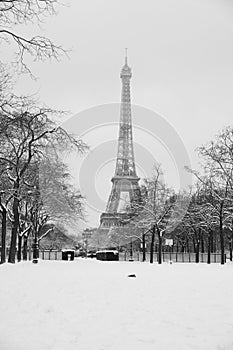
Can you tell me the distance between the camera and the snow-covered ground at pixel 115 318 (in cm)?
764

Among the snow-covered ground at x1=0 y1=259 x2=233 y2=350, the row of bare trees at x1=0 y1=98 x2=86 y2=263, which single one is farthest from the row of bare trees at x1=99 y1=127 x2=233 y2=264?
the snow-covered ground at x1=0 y1=259 x2=233 y2=350

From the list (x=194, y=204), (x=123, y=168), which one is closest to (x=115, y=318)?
(x=194, y=204)

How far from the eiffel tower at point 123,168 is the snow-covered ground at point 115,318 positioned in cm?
6763

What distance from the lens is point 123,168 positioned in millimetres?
93188

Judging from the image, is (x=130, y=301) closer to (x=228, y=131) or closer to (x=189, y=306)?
(x=189, y=306)

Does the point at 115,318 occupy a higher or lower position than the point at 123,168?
lower

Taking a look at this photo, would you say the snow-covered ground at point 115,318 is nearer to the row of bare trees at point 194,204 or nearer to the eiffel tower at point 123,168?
the row of bare trees at point 194,204

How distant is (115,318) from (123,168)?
83737 millimetres

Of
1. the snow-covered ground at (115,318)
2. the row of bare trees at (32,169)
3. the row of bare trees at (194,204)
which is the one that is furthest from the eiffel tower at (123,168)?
the snow-covered ground at (115,318)

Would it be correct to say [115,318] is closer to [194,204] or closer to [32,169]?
[32,169]

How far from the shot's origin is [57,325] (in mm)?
8891

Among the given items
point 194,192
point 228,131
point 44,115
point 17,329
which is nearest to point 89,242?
point 194,192

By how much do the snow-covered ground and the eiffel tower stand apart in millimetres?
67626

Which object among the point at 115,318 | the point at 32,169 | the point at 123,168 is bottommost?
the point at 115,318
